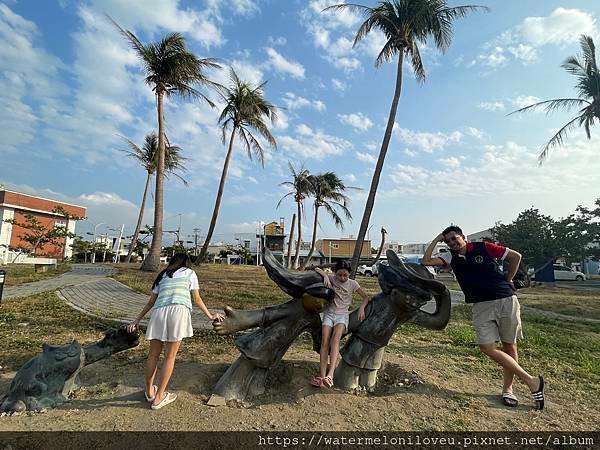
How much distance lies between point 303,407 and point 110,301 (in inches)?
286

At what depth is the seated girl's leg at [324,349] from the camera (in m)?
3.36

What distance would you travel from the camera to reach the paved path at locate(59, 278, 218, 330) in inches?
275

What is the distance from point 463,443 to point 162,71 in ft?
56.7

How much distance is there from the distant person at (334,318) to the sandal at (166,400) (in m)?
1.24

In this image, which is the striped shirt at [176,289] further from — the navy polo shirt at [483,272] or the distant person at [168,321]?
the navy polo shirt at [483,272]

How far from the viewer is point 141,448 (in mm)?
2463

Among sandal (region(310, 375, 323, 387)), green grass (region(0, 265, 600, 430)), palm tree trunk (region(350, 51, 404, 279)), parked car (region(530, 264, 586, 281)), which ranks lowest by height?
green grass (region(0, 265, 600, 430))

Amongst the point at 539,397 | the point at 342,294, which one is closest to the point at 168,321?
the point at 342,294

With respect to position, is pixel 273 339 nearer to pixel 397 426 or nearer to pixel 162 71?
pixel 397 426

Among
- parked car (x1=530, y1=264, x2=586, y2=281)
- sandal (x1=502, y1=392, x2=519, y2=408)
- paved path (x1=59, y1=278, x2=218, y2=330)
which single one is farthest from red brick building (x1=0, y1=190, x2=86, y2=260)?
parked car (x1=530, y1=264, x2=586, y2=281)

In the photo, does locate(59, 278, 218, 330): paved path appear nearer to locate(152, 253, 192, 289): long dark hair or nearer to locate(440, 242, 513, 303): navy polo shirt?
locate(152, 253, 192, 289): long dark hair

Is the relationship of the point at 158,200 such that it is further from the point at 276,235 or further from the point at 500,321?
the point at 276,235

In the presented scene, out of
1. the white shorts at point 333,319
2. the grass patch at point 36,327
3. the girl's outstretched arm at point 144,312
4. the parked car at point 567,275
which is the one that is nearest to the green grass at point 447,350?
the grass patch at point 36,327

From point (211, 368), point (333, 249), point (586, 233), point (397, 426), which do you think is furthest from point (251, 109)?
point (333, 249)
